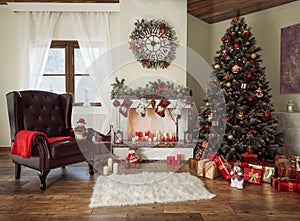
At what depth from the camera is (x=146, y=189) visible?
9.27 feet

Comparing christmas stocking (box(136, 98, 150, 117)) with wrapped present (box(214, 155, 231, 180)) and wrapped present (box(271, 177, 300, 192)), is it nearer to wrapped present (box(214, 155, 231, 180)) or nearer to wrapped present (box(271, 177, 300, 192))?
wrapped present (box(214, 155, 231, 180))

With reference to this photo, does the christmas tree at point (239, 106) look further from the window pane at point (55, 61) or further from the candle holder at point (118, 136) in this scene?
the window pane at point (55, 61)

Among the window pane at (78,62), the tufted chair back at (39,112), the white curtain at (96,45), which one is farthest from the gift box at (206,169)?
the window pane at (78,62)

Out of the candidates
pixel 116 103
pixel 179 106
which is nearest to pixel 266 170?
pixel 179 106

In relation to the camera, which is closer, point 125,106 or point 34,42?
point 125,106

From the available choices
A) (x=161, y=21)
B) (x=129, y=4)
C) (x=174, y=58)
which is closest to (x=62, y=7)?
(x=129, y=4)

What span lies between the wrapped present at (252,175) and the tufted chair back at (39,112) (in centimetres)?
231

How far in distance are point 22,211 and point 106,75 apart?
3066 millimetres

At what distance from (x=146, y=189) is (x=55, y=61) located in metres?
3.34

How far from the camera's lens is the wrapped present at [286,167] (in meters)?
3.01

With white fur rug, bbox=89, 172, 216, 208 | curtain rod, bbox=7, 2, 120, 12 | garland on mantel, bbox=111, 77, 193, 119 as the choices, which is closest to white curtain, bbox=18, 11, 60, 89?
curtain rod, bbox=7, 2, 120, 12

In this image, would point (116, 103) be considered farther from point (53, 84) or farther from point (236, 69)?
point (236, 69)

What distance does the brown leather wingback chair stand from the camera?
292 cm

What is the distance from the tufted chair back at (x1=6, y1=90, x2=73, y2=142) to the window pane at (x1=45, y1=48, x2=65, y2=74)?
156 cm
